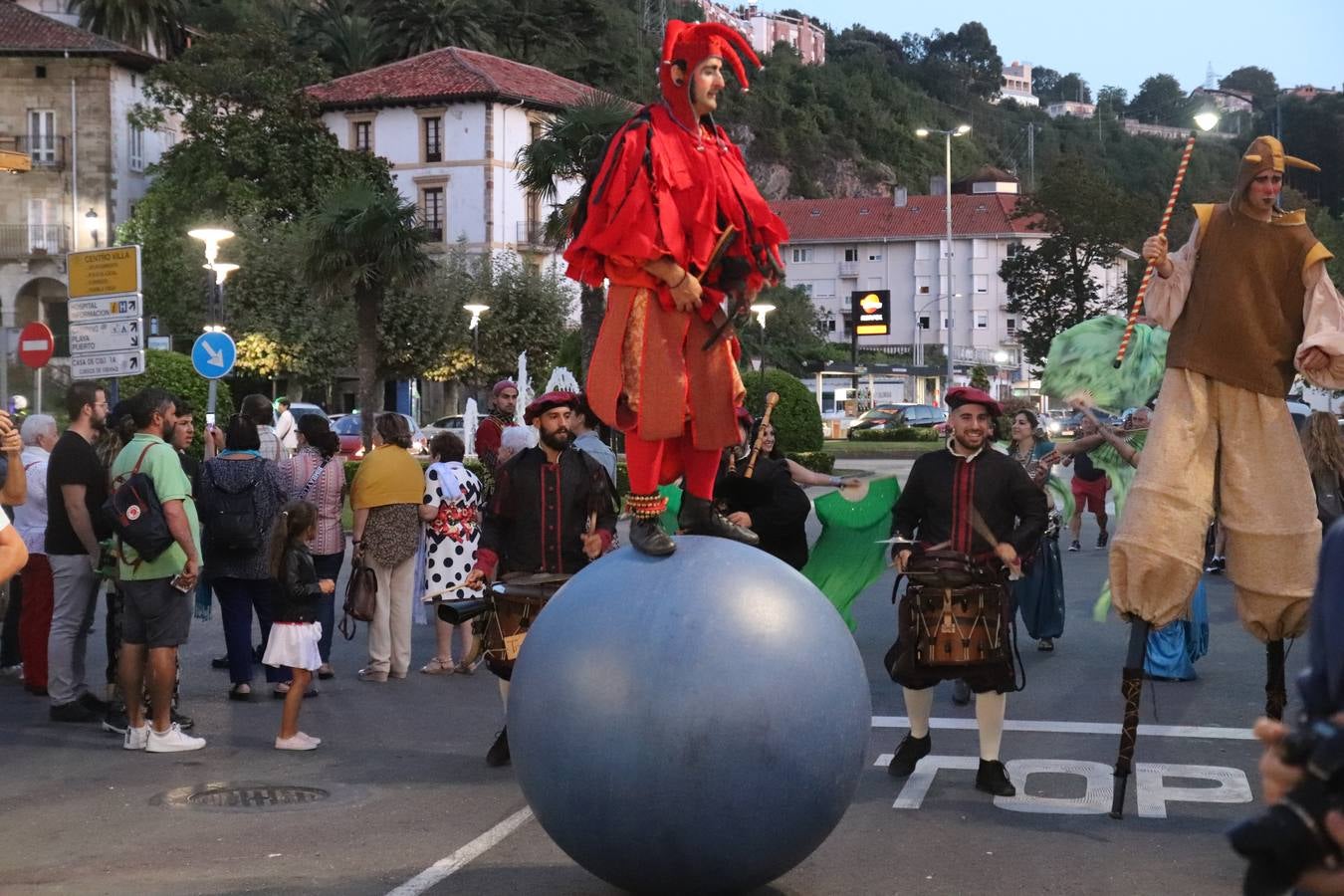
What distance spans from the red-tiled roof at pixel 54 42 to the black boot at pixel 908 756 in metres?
59.8

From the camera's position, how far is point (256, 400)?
13.0m

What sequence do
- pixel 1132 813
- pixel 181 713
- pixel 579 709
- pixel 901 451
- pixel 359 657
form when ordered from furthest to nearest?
pixel 901 451
pixel 359 657
pixel 181 713
pixel 1132 813
pixel 579 709

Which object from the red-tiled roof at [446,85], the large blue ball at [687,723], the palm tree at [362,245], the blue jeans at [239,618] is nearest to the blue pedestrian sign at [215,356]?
the blue jeans at [239,618]

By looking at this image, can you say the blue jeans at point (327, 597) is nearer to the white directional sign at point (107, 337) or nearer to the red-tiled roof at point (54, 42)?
the white directional sign at point (107, 337)

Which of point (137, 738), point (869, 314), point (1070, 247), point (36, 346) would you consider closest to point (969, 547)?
point (137, 738)

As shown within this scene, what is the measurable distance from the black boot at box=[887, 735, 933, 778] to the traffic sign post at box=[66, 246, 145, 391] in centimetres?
1071

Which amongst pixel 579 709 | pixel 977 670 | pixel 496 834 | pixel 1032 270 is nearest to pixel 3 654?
pixel 496 834

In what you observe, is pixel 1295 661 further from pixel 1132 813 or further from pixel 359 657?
pixel 359 657

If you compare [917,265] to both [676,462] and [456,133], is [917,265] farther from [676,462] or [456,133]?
[676,462]

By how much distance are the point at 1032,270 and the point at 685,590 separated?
161 ft

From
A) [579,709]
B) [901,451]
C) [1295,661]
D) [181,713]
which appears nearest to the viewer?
[579,709]

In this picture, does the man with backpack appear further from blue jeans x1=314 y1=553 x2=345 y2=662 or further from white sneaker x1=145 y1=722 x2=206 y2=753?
blue jeans x1=314 y1=553 x2=345 y2=662

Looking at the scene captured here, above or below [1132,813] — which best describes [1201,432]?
above

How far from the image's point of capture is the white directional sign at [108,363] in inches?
685
